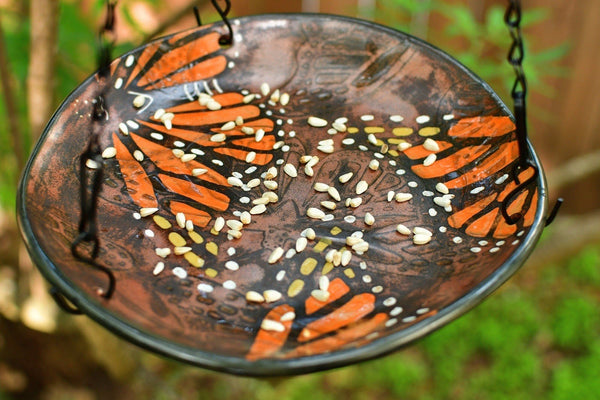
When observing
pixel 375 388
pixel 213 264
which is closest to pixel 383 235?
pixel 213 264

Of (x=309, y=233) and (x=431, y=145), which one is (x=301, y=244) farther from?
(x=431, y=145)

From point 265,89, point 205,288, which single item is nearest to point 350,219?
point 205,288

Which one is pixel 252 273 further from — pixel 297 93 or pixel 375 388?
pixel 375 388

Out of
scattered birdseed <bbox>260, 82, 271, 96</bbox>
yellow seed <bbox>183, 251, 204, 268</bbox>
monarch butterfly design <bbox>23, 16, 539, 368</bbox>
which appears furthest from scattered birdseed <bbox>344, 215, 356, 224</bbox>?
scattered birdseed <bbox>260, 82, 271, 96</bbox>

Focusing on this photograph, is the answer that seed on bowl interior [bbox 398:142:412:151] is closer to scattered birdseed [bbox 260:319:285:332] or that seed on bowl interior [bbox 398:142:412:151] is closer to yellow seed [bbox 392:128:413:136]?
yellow seed [bbox 392:128:413:136]

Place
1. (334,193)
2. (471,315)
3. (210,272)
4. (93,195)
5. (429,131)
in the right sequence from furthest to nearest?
(471,315), (429,131), (334,193), (210,272), (93,195)
